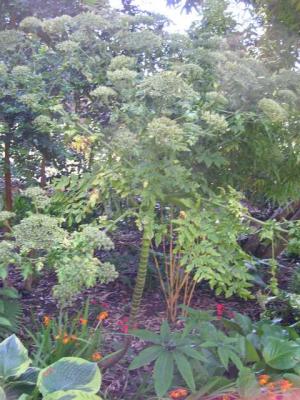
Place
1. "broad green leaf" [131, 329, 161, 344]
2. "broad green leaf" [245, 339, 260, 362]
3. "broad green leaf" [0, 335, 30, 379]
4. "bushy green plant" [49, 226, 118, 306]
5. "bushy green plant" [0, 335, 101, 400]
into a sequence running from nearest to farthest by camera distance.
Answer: "bushy green plant" [49, 226, 118, 306]
"bushy green plant" [0, 335, 101, 400]
"broad green leaf" [0, 335, 30, 379]
"broad green leaf" [131, 329, 161, 344]
"broad green leaf" [245, 339, 260, 362]

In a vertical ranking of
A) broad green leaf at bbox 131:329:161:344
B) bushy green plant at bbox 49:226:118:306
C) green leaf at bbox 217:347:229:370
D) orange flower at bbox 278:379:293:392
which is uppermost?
bushy green plant at bbox 49:226:118:306

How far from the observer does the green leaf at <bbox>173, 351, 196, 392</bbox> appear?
2.28 metres

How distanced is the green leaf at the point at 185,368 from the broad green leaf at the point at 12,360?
0.64 metres

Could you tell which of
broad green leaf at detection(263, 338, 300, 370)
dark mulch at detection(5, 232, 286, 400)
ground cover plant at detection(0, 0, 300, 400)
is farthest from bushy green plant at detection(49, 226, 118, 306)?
dark mulch at detection(5, 232, 286, 400)

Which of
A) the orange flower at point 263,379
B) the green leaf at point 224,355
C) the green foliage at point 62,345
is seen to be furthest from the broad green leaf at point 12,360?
the orange flower at point 263,379

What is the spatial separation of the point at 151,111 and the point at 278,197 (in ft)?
3.51

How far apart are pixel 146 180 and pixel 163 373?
0.83m

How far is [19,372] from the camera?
2211 millimetres

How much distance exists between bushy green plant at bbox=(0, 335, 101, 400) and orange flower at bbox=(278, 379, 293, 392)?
835 mm

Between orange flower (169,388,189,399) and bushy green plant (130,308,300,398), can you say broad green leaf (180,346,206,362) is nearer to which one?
bushy green plant (130,308,300,398)

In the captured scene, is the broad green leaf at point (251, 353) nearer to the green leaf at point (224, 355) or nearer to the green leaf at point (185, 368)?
the green leaf at point (224, 355)

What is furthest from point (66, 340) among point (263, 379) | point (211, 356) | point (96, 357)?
point (263, 379)

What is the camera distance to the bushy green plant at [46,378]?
2.09 m

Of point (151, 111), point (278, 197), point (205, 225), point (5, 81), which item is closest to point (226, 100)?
point (151, 111)
